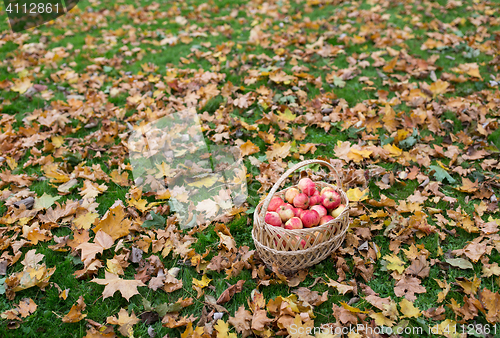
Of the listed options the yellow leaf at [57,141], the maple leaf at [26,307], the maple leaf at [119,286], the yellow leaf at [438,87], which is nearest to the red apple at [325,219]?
the maple leaf at [119,286]

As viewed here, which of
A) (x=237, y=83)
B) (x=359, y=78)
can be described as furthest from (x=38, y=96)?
(x=359, y=78)

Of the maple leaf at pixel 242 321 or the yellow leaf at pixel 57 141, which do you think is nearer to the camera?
the maple leaf at pixel 242 321

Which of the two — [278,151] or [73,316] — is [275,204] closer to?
[278,151]

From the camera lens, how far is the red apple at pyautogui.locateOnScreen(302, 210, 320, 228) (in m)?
2.41

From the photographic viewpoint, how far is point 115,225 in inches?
112

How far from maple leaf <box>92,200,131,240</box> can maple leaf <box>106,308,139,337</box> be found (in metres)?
0.72

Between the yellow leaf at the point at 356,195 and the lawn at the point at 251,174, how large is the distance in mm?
29

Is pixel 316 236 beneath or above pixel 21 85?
above

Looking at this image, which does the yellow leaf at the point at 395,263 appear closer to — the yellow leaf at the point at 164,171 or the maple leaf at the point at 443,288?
the maple leaf at the point at 443,288

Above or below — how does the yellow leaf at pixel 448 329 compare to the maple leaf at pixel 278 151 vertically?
below

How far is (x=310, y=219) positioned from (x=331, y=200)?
0.27 m

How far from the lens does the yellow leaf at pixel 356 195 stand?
2.98 m

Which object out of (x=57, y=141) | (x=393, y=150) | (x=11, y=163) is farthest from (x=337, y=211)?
(x=11, y=163)

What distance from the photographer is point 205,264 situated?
265cm
